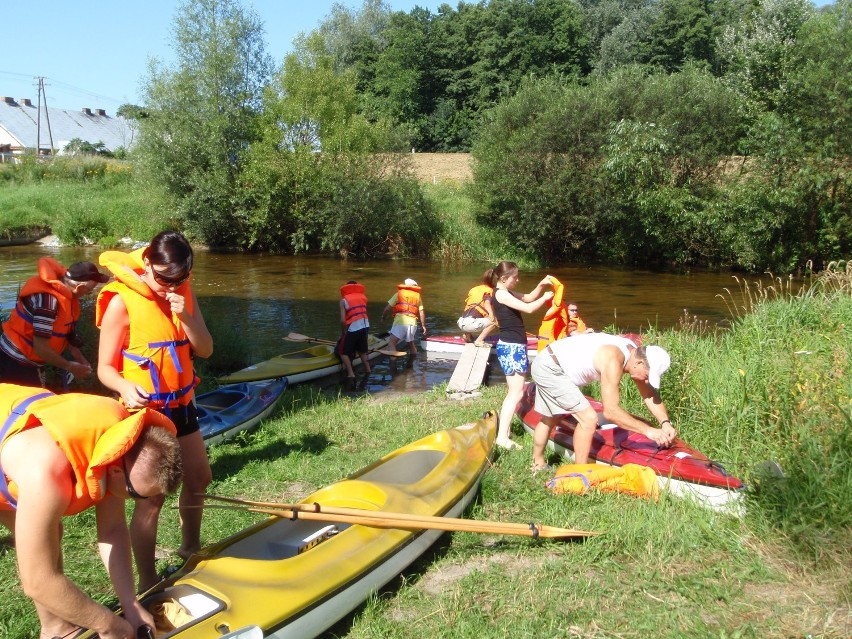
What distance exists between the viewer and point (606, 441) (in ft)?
18.1

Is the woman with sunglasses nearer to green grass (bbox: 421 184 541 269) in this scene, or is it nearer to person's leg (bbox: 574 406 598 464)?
person's leg (bbox: 574 406 598 464)

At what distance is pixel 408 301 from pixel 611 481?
6987mm

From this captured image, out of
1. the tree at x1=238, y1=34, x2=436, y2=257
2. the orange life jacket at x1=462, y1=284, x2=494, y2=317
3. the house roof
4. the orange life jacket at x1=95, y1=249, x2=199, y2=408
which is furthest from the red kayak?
the house roof

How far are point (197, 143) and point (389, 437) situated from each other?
21691 mm

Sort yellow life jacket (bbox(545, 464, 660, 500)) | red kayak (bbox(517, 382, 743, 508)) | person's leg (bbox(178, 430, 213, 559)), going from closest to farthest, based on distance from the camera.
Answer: person's leg (bbox(178, 430, 213, 559)) → red kayak (bbox(517, 382, 743, 508)) → yellow life jacket (bbox(545, 464, 660, 500))

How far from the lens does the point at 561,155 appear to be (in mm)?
22906

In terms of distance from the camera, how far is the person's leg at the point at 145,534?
326 cm

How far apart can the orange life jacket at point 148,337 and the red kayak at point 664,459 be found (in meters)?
3.27

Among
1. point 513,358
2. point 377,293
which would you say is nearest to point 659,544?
point 513,358

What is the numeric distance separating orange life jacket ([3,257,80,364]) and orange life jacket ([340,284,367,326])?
456 cm

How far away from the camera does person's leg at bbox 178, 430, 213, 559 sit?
12.5 feet

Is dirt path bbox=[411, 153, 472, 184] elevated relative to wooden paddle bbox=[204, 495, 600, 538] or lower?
elevated

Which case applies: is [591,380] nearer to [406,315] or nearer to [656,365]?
[656,365]

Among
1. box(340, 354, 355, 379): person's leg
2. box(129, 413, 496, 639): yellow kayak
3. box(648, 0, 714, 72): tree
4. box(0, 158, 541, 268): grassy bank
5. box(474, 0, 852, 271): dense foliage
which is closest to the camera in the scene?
box(129, 413, 496, 639): yellow kayak
